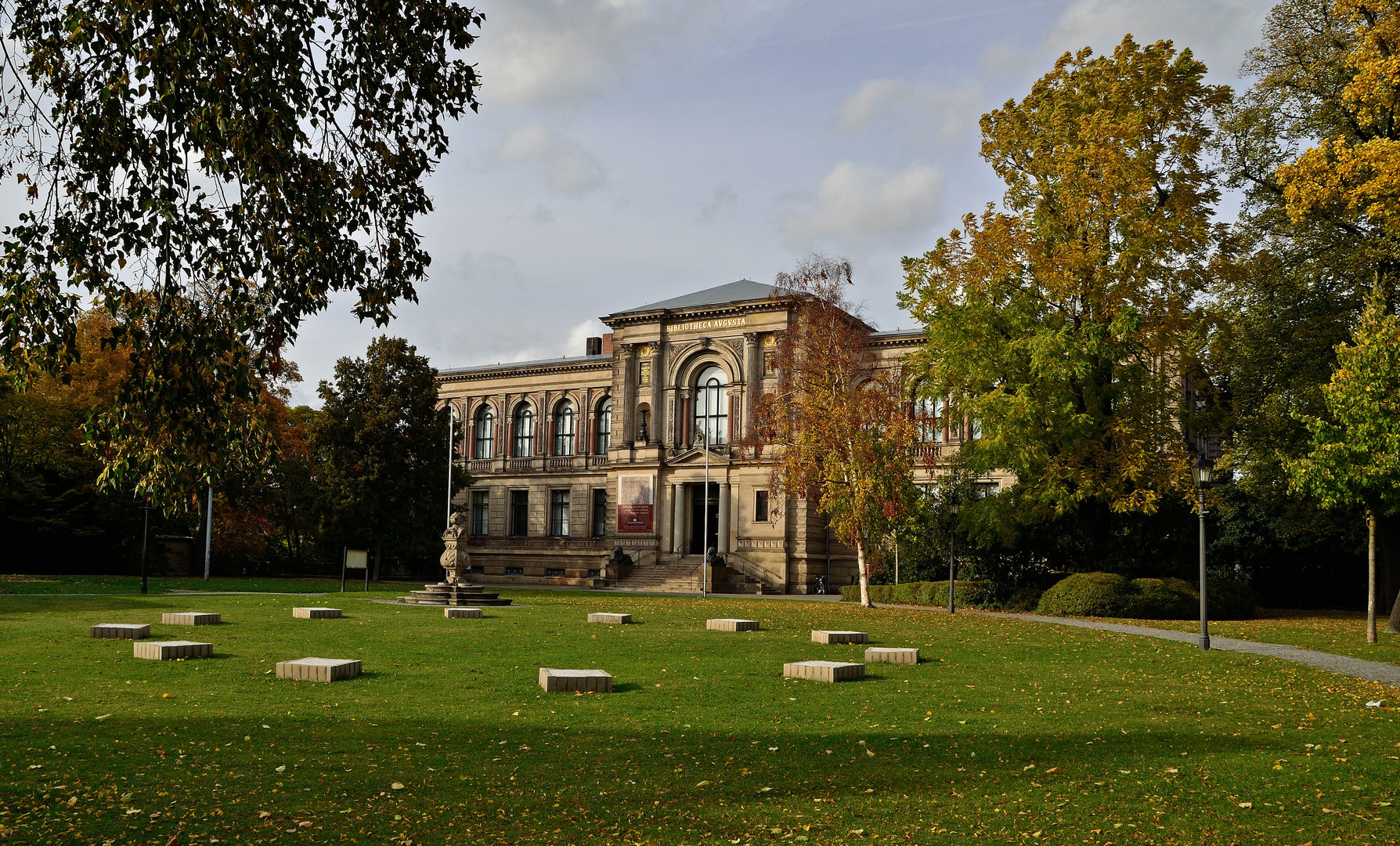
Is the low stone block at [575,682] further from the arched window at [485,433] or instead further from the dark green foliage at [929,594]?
the arched window at [485,433]

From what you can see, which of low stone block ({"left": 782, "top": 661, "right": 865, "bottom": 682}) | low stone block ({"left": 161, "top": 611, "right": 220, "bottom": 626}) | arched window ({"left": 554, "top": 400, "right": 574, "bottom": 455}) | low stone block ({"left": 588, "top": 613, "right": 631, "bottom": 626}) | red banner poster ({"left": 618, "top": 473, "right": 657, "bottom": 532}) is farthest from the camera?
arched window ({"left": 554, "top": 400, "right": 574, "bottom": 455})

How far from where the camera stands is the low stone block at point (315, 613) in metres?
24.1

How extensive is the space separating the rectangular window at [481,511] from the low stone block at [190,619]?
47368 millimetres

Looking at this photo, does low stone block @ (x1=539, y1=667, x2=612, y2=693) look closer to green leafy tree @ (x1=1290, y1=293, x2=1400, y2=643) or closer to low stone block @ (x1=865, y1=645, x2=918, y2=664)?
low stone block @ (x1=865, y1=645, x2=918, y2=664)

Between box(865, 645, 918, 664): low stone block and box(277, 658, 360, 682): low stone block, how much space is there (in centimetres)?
757

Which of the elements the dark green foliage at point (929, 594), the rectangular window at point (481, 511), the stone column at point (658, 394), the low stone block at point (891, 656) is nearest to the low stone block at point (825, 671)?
the low stone block at point (891, 656)

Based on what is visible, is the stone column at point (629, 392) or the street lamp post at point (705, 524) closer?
the street lamp post at point (705, 524)

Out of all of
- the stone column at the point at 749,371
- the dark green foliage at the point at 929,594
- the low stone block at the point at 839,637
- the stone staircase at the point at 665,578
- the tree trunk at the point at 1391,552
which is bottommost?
the stone staircase at the point at 665,578

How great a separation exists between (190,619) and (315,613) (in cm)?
366

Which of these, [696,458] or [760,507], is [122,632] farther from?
[696,458]

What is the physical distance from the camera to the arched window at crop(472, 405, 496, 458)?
70500 mm

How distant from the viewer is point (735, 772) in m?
8.66

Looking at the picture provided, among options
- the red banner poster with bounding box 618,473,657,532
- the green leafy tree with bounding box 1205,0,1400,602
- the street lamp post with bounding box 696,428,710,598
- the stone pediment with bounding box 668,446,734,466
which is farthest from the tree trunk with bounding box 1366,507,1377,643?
the red banner poster with bounding box 618,473,657,532

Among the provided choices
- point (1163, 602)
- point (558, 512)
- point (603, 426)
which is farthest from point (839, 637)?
point (558, 512)
